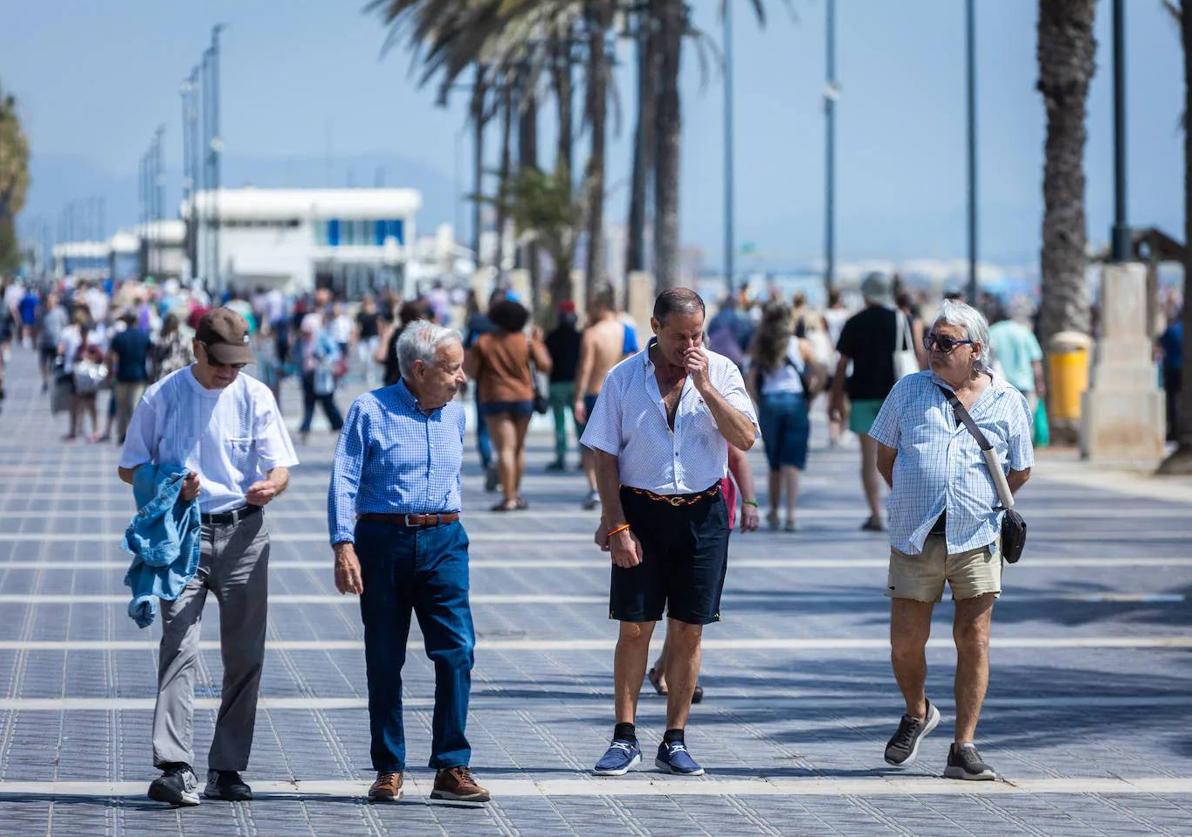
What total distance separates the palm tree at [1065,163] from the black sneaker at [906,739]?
55.9 feet

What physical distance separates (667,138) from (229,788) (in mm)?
27435

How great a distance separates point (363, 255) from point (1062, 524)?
102m

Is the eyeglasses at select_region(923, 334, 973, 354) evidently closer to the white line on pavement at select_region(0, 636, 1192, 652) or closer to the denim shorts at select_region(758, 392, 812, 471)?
the white line on pavement at select_region(0, 636, 1192, 652)

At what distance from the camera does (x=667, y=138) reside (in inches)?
1330

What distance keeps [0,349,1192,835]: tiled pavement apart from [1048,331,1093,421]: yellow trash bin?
8134 mm

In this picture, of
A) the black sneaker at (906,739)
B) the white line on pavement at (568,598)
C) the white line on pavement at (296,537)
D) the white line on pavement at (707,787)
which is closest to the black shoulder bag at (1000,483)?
the black sneaker at (906,739)

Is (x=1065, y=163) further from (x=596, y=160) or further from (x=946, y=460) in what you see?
(x=596, y=160)

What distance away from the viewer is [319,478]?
20.1 m

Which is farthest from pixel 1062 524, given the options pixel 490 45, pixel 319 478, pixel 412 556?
pixel 490 45

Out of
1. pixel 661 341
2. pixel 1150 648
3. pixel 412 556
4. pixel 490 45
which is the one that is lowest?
pixel 1150 648

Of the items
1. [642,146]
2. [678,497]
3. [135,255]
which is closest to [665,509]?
[678,497]

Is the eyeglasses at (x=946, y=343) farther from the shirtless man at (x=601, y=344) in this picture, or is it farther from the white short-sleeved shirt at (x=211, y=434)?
the shirtless man at (x=601, y=344)

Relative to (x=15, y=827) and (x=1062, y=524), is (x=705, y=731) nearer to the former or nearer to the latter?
(x=15, y=827)

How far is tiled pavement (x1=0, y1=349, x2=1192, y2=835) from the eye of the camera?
22.7 feet
